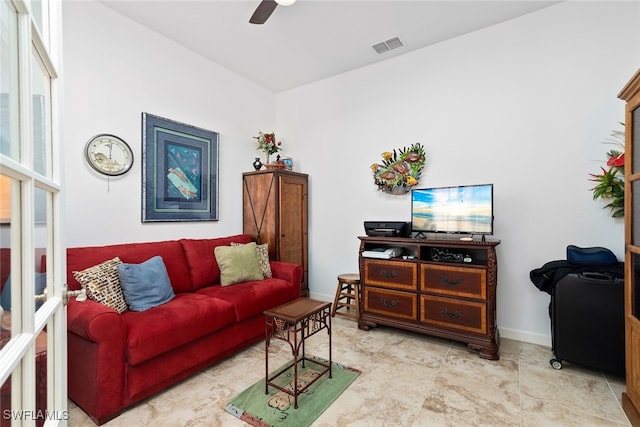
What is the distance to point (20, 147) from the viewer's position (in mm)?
661

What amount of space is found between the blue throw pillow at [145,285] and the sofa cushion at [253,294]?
414mm

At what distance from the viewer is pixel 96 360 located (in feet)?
5.83

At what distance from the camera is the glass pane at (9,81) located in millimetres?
577

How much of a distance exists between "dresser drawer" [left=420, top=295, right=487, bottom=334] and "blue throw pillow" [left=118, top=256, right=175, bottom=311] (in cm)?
230

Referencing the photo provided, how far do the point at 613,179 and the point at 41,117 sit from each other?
350 cm

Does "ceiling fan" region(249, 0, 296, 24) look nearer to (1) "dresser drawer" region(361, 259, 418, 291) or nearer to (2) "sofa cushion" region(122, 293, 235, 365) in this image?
(2) "sofa cushion" region(122, 293, 235, 365)

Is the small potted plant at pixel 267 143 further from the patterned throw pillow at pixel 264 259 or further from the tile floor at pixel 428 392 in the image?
the tile floor at pixel 428 392

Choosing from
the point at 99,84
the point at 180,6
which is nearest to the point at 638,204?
the point at 180,6

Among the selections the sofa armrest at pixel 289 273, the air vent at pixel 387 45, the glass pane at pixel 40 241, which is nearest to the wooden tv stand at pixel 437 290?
the sofa armrest at pixel 289 273

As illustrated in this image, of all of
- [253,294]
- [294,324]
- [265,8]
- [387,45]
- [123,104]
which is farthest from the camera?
[387,45]

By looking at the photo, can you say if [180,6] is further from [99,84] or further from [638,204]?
[638,204]

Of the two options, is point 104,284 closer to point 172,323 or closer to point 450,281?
point 172,323

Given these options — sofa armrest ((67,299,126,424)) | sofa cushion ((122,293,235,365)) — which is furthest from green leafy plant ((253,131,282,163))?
sofa armrest ((67,299,126,424))

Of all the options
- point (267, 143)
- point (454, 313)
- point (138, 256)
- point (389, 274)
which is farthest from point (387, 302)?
point (267, 143)
